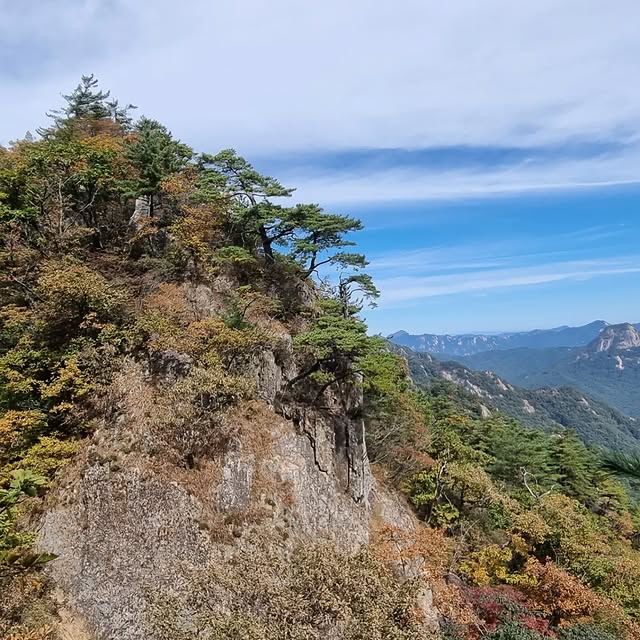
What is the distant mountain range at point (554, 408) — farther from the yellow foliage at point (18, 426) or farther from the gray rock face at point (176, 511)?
the yellow foliage at point (18, 426)

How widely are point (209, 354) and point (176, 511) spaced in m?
5.45

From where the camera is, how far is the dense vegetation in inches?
605

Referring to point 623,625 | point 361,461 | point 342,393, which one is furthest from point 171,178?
point 623,625

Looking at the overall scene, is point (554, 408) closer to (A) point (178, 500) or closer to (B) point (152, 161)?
(B) point (152, 161)

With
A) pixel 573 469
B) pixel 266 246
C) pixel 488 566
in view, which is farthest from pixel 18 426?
pixel 573 469

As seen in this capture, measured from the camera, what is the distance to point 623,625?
1709cm

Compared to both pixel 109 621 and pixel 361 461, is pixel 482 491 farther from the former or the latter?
pixel 109 621

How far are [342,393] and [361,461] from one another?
310 centimetres

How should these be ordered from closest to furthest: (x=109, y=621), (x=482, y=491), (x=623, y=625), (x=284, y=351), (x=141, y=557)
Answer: (x=109, y=621) → (x=141, y=557) → (x=623, y=625) → (x=284, y=351) → (x=482, y=491)

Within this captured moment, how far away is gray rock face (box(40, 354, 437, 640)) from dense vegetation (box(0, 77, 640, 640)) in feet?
2.66

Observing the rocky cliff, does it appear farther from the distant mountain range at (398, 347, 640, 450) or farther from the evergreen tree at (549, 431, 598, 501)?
the distant mountain range at (398, 347, 640, 450)

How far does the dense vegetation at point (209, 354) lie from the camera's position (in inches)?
605

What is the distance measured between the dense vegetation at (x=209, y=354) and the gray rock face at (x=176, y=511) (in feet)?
2.66

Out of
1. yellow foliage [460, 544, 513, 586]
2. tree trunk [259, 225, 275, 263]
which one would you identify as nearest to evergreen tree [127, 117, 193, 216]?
tree trunk [259, 225, 275, 263]
